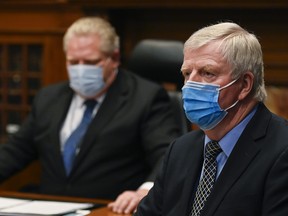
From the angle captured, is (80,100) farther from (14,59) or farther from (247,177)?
(14,59)

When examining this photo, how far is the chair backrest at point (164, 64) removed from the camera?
3492 millimetres

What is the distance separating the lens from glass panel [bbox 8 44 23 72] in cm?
545

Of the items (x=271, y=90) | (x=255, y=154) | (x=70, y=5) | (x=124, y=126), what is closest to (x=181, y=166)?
(x=255, y=154)

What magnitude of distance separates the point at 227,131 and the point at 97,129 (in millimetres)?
1349

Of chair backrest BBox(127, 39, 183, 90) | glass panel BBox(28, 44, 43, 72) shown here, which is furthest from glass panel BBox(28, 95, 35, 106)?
chair backrest BBox(127, 39, 183, 90)

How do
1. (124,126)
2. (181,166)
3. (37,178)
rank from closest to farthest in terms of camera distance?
(181,166) < (124,126) < (37,178)

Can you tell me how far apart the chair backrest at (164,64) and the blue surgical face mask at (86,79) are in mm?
249

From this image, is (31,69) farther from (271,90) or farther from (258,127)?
(258,127)

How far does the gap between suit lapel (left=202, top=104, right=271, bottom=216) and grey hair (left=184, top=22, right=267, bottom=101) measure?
112mm

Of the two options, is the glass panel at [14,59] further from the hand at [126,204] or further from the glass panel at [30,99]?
the hand at [126,204]

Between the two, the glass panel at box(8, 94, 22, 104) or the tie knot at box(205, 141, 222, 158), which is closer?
the tie knot at box(205, 141, 222, 158)

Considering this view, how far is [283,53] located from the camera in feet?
16.4

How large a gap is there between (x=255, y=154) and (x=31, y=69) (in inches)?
143

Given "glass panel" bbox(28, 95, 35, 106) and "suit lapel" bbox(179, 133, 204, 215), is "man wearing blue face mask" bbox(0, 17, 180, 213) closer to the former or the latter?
"suit lapel" bbox(179, 133, 204, 215)
